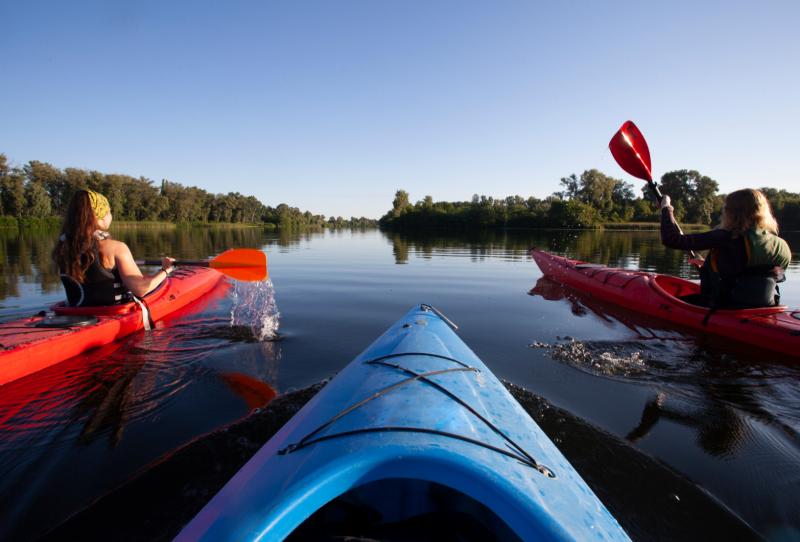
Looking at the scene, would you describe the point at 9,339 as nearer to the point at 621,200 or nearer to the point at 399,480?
the point at 399,480

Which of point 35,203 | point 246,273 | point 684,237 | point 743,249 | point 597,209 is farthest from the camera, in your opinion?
point 597,209

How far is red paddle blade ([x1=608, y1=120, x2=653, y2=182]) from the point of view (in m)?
6.87

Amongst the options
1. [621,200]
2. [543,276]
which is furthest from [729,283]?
[621,200]

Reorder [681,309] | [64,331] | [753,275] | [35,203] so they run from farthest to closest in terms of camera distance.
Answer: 1. [35,203]
2. [681,309]
3. [753,275]
4. [64,331]

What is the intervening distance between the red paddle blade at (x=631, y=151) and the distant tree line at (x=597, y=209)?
5318cm

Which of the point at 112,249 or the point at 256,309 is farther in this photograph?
the point at 256,309

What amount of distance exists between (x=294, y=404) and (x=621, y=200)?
83883mm

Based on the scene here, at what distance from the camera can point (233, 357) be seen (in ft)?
14.5

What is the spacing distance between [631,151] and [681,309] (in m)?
2.89

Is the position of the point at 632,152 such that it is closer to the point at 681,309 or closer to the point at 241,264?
the point at 681,309

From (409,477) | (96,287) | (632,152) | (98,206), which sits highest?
(632,152)

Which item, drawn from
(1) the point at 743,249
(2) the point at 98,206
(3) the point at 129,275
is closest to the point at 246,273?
(3) the point at 129,275

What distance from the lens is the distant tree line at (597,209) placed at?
192ft

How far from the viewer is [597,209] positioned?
217 feet
